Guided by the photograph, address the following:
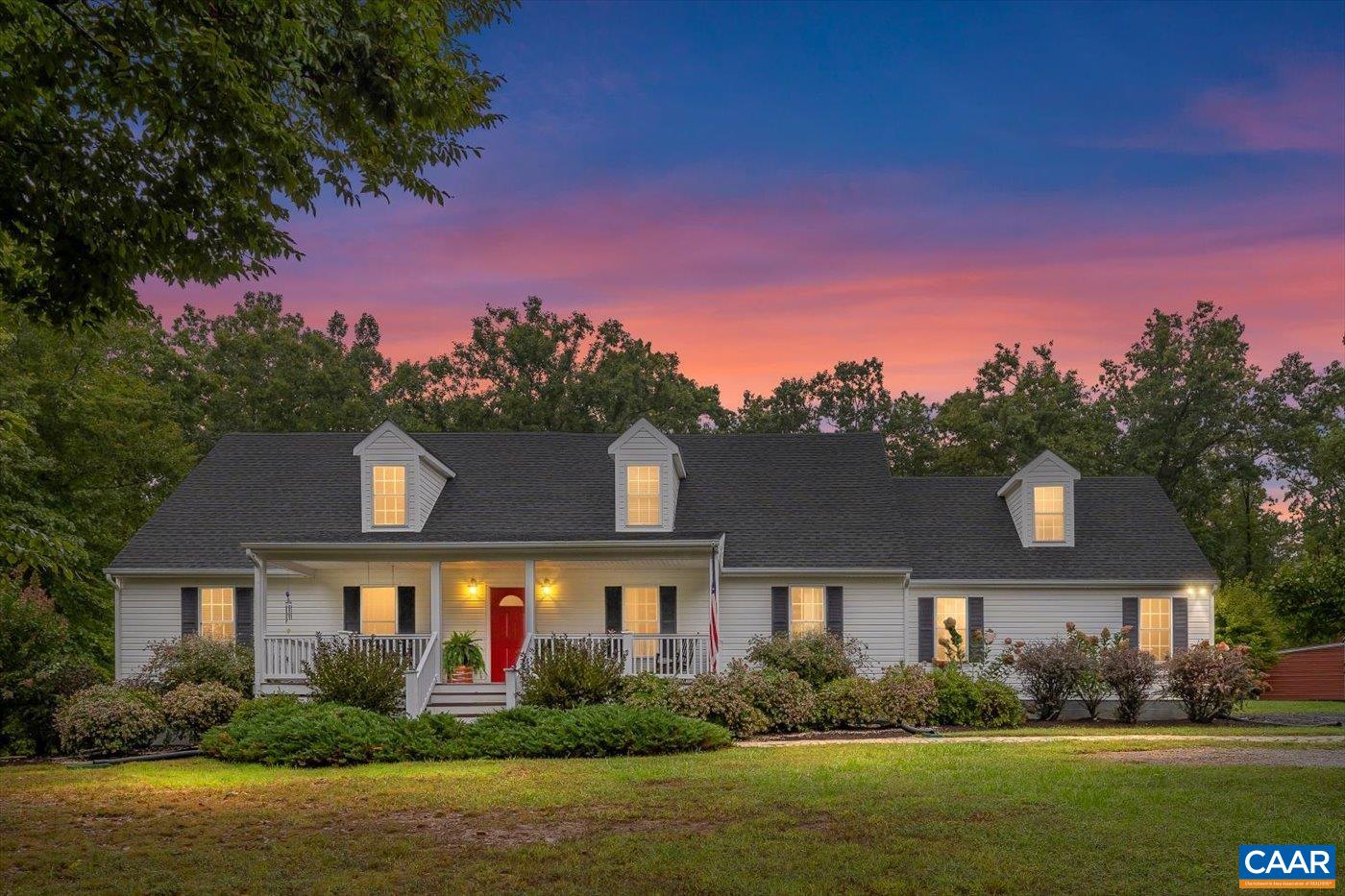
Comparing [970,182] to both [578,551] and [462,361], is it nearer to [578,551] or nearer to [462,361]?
[578,551]

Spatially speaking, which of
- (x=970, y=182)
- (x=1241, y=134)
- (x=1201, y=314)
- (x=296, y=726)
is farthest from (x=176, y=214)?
(x=1201, y=314)

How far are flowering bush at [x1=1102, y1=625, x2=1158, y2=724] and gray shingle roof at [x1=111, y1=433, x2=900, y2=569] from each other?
16.1ft

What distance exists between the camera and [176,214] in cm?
977

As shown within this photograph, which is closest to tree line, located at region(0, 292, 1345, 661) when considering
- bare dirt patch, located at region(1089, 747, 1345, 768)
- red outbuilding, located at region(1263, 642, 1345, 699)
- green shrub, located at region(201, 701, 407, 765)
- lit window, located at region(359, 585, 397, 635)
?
red outbuilding, located at region(1263, 642, 1345, 699)

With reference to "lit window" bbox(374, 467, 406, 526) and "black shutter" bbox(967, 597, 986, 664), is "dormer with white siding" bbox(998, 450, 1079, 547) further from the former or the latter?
"lit window" bbox(374, 467, 406, 526)

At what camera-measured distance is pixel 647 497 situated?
25.6 metres

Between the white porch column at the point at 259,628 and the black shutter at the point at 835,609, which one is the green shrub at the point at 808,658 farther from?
the white porch column at the point at 259,628

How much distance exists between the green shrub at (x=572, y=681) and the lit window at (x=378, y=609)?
19.6ft

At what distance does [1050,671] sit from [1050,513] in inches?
237

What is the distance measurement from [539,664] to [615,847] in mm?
10491

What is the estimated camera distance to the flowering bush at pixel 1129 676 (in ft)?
70.2

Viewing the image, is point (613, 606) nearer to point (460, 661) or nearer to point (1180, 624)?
point (460, 661)

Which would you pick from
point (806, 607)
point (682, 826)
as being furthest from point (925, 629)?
point (682, 826)

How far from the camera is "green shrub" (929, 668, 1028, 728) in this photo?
2031 cm
